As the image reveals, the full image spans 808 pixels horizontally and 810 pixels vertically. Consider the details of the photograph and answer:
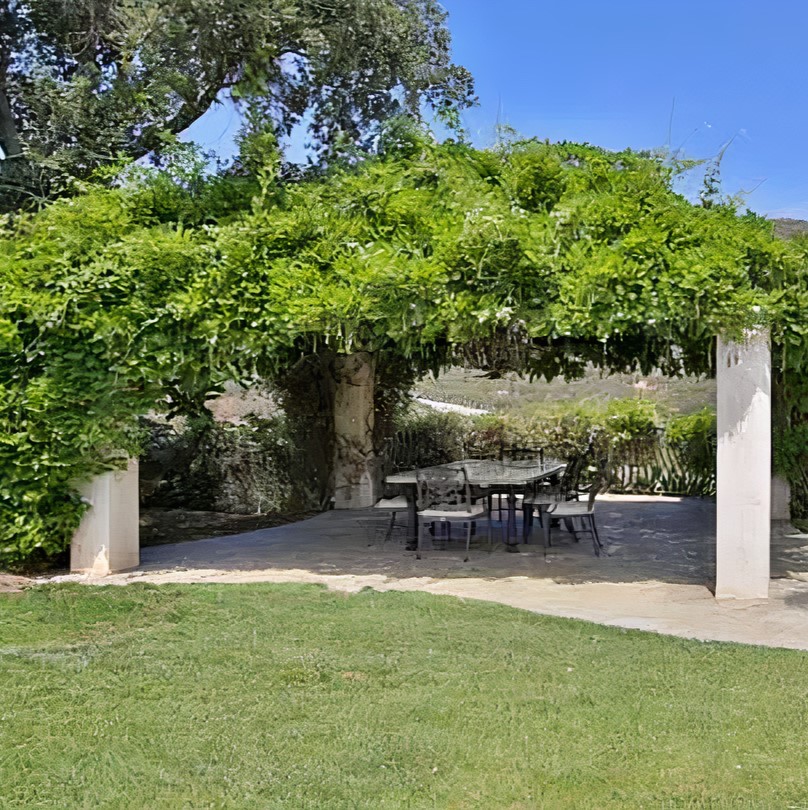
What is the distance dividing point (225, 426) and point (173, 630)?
923 centimetres

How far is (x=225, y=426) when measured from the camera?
15.0 metres

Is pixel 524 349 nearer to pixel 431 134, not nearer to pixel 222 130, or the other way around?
pixel 431 134

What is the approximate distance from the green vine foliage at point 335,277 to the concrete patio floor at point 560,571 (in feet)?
5.86

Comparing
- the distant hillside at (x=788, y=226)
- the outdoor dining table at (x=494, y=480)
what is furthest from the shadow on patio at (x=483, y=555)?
the distant hillside at (x=788, y=226)

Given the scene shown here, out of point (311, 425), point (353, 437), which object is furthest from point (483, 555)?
point (311, 425)

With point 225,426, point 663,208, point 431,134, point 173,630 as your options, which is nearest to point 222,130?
point 431,134

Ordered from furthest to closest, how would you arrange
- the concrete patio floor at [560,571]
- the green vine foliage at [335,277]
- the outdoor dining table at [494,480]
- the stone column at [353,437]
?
the stone column at [353,437], the outdoor dining table at [494,480], the green vine foliage at [335,277], the concrete patio floor at [560,571]

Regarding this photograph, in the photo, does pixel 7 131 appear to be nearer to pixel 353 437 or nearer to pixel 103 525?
pixel 353 437

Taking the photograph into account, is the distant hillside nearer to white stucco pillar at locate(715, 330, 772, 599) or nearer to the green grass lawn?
white stucco pillar at locate(715, 330, 772, 599)

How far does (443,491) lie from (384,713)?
4794 millimetres

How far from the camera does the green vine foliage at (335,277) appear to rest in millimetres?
6918

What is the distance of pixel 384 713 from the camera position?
4258 mm

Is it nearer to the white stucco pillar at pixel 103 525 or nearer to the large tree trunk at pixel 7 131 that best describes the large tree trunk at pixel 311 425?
the large tree trunk at pixel 7 131

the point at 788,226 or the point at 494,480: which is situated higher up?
the point at 788,226
